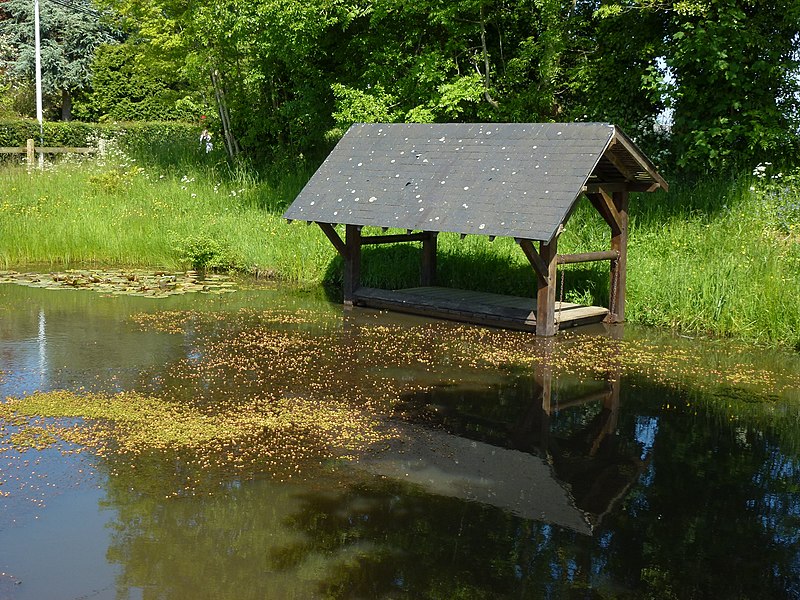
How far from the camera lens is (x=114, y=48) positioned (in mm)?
40906

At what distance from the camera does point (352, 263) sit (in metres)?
14.8

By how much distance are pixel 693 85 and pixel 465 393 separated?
991 cm

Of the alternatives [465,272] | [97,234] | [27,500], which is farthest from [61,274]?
[27,500]

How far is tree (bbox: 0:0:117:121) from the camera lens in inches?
1672

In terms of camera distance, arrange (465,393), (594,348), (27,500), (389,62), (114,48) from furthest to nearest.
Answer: (114,48)
(389,62)
(594,348)
(465,393)
(27,500)

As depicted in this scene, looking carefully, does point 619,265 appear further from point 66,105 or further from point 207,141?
point 66,105

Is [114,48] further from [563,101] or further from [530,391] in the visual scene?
[530,391]

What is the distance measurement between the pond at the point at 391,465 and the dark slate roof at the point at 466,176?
165 cm

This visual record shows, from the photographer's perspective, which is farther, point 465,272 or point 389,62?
point 389,62

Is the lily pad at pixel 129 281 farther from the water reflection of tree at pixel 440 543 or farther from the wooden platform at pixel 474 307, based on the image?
the water reflection of tree at pixel 440 543

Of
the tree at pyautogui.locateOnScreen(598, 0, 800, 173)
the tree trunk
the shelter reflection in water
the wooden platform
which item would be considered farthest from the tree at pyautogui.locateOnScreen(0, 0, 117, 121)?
the shelter reflection in water

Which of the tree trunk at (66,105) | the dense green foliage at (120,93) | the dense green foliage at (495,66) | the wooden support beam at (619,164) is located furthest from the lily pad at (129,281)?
the tree trunk at (66,105)

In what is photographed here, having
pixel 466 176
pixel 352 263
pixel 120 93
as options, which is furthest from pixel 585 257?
pixel 120 93

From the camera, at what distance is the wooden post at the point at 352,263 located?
14797mm
